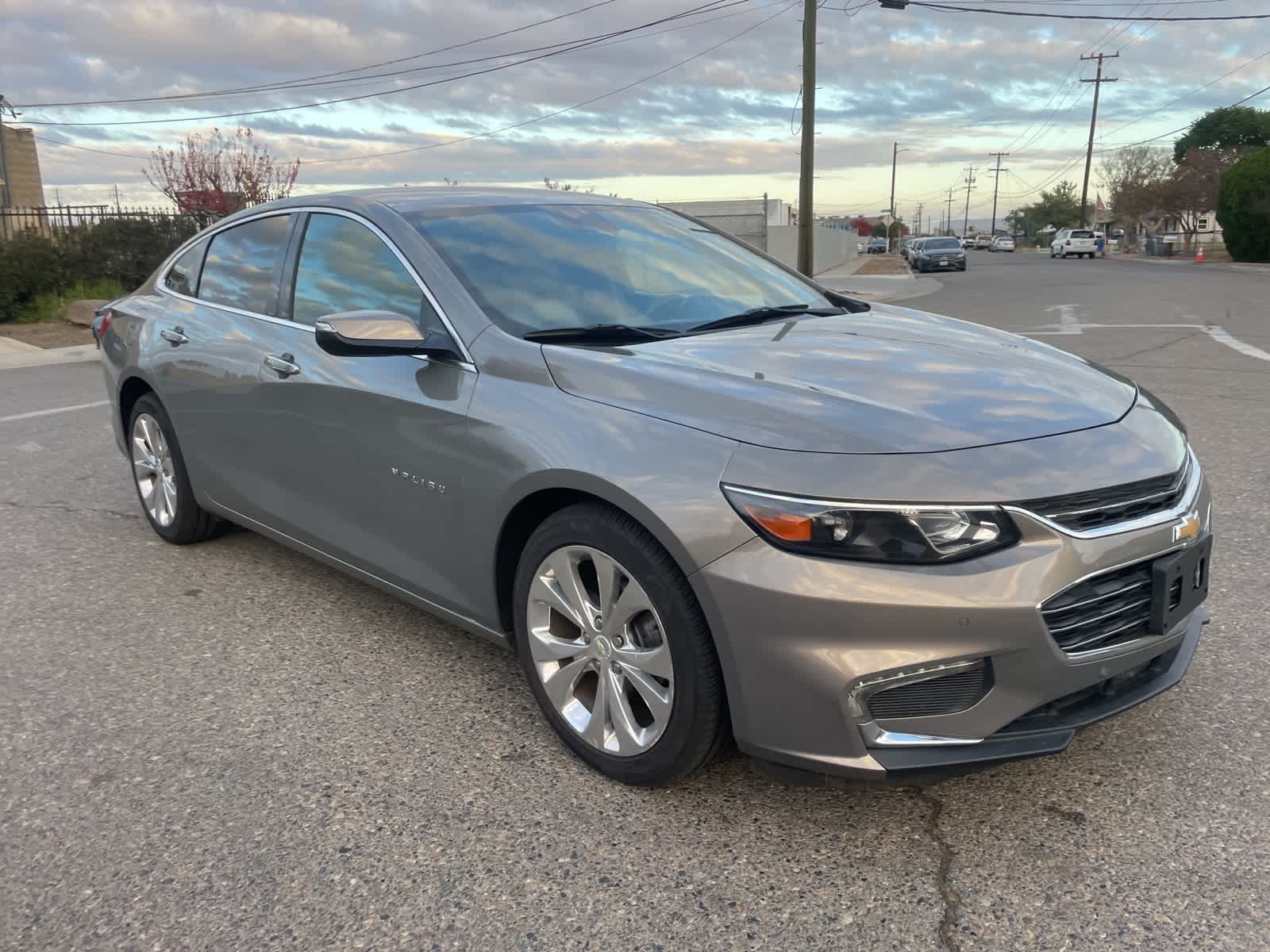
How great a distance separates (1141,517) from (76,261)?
19846mm

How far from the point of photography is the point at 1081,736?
10.1 feet

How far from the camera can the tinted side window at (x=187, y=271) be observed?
4.82 metres

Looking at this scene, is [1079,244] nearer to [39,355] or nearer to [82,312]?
[82,312]

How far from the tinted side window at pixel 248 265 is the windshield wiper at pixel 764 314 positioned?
69.2 inches

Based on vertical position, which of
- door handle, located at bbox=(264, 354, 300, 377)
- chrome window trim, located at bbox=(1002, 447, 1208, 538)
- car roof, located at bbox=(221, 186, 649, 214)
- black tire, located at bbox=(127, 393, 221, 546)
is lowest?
black tire, located at bbox=(127, 393, 221, 546)

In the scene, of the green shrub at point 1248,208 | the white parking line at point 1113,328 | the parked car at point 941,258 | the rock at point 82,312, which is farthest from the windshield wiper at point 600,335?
the parked car at point 941,258

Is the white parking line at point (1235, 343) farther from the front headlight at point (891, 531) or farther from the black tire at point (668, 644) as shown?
the black tire at point (668, 644)

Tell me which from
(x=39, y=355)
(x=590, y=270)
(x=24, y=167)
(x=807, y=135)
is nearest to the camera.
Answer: (x=590, y=270)

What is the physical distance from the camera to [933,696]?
2.38 metres

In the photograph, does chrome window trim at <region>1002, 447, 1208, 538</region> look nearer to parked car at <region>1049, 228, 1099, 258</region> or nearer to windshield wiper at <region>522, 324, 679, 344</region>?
windshield wiper at <region>522, 324, 679, 344</region>

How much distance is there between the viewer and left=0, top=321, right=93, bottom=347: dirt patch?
15.7 meters

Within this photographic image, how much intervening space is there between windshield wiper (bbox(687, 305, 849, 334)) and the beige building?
1874 inches

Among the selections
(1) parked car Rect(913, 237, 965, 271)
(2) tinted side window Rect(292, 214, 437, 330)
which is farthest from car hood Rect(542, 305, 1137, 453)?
(1) parked car Rect(913, 237, 965, 271)

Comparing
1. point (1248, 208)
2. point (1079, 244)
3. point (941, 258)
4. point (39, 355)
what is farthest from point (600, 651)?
point (1079, 244)
